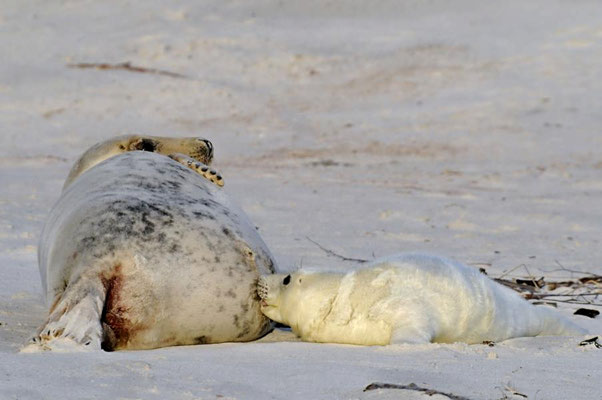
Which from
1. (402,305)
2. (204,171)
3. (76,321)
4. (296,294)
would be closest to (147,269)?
(76,321)

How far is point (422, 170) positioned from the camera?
929 cm

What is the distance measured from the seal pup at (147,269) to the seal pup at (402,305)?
14 cm

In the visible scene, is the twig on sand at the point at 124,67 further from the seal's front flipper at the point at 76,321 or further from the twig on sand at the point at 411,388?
the twig on sand at the point at 411,388

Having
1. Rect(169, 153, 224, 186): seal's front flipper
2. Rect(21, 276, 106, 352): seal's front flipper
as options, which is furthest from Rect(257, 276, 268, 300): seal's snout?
Rect(169, 153, 224, 186): seal's front flipper

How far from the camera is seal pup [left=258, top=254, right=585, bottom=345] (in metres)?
3.33

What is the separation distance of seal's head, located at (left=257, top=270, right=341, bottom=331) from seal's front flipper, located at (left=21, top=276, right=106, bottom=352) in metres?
0.57

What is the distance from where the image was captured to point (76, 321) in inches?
125

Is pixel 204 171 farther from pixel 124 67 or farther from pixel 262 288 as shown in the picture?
pixel 124 67

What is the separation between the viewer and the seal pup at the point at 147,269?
3.31 meters

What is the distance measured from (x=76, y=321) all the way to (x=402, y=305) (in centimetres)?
99

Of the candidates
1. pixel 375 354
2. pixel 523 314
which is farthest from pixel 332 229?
pixel 375 354

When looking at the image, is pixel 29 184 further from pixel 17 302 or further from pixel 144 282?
pixel 144 282

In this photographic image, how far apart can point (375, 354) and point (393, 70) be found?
9.37 metres

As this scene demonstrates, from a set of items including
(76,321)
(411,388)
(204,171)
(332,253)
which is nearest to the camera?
(411,388)
